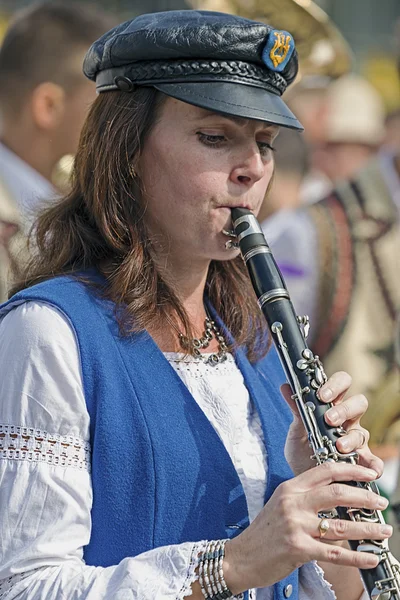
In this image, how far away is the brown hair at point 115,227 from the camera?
7.47ft

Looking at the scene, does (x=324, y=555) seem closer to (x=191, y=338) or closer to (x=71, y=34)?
(x=191, y=338)

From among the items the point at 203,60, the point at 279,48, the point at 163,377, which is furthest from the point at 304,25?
the point at 163,377

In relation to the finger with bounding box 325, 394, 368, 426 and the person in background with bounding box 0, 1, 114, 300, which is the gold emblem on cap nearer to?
the finger with bounding box 325, 394, 368, 426

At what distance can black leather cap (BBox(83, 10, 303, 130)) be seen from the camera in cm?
221

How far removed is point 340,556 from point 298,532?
0.09 metres

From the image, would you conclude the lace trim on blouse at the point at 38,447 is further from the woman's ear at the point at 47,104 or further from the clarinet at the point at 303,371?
the woman's ear at the point at 47,104

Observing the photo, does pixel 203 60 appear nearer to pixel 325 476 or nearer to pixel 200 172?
pixel 200 172

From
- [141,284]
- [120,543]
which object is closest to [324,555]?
[120,543]

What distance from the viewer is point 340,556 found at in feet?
6.27

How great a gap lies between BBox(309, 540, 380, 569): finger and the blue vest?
0.29m

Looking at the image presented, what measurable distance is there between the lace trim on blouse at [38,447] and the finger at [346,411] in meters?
0.48

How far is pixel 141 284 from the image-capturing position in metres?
2.30

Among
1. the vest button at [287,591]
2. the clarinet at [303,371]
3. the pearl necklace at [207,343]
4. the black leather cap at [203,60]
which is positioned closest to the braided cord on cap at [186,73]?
the black leather cap at [203,60]

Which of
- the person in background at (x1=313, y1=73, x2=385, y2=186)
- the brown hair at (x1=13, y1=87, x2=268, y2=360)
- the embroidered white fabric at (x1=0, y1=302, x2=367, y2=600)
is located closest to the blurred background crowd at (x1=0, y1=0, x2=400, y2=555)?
the brown hair at (x1=13, y1=87, x2=268, y2=360)
